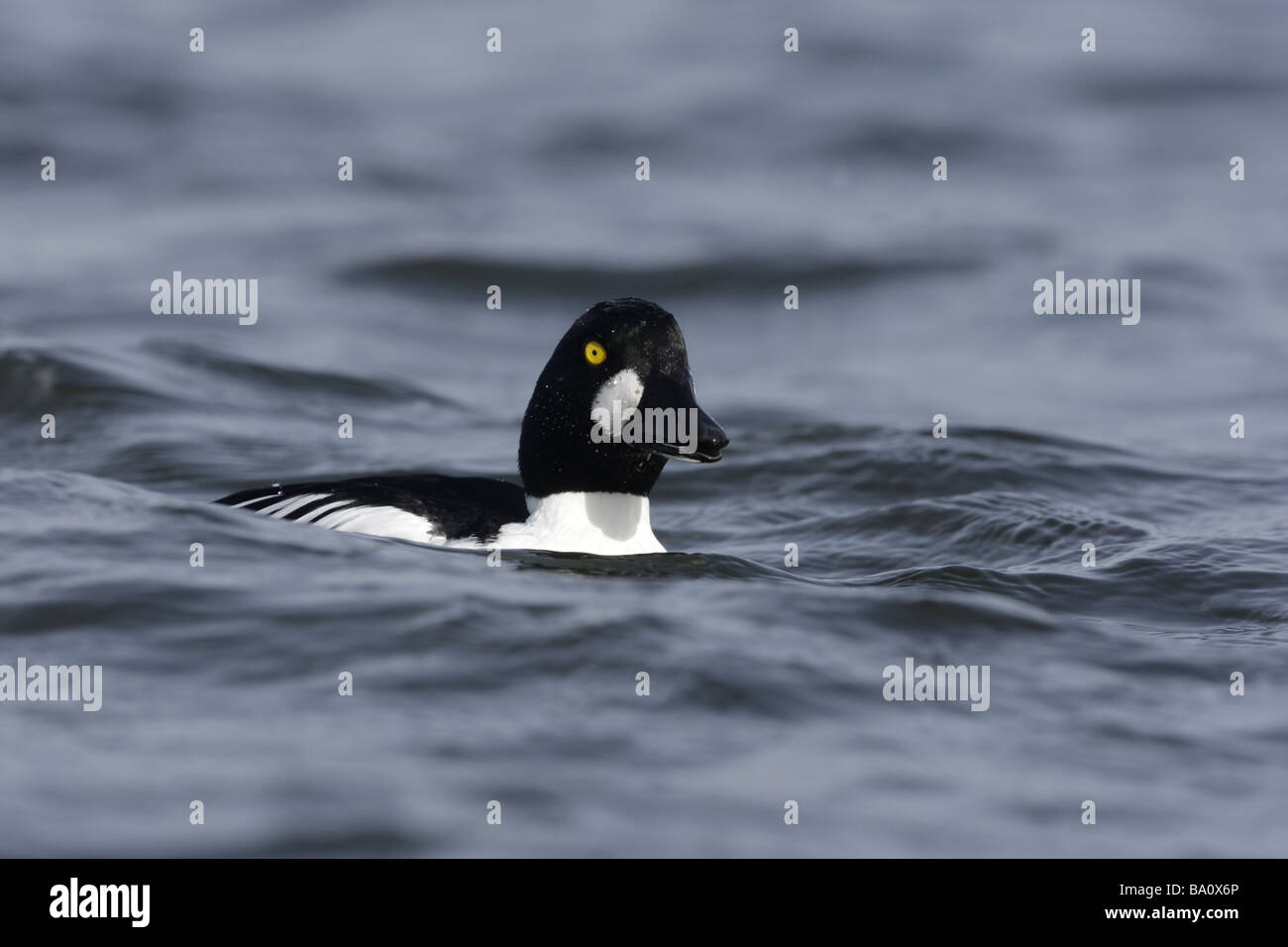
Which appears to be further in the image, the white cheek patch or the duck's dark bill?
the white cheek patch

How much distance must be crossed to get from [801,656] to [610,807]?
1.50 meters

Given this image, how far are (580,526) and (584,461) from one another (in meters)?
0.28

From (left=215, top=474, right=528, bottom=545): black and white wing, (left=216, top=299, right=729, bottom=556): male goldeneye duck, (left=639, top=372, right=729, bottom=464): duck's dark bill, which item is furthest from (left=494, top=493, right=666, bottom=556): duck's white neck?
(left=639, top=372, right=729, bottom=464): duck's dark bill

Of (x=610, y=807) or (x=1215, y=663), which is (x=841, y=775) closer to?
(x=610, y=807)

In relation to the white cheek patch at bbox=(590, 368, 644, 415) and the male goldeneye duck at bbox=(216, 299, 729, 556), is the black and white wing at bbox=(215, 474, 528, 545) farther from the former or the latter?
the white cheek patch at bbox=(590, 368, 644, 415)

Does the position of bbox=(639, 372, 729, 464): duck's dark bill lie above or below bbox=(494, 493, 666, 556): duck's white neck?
above

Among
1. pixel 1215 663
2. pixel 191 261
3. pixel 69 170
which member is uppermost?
pixel 69 170

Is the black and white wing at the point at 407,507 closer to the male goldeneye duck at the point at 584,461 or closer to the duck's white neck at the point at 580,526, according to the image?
the male goldeneye duck at the point at 584,461

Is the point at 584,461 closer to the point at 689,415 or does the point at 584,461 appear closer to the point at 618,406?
the point at 618,406

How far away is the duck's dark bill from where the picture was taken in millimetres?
7141

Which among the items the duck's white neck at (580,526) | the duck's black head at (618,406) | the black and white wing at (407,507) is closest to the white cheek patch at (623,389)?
the duck's black head at (618,406)

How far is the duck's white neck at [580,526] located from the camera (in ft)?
25.2

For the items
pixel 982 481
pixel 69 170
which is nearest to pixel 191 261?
pixel 69 170

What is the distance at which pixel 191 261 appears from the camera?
50.7ft
